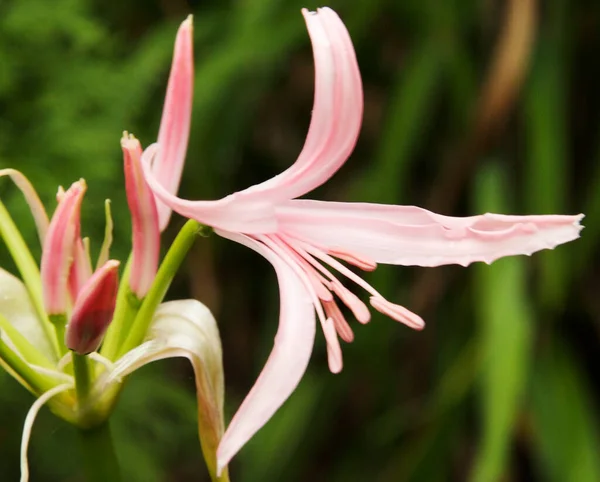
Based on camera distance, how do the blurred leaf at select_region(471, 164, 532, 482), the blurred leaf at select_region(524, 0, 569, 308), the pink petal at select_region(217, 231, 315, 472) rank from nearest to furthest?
the pink petal at select_region(217, 231, 315, 472), the blurred leaf at select_region(471, 164, 532, 482), the blurred leaf at select_region(524, 0, 569, 308)

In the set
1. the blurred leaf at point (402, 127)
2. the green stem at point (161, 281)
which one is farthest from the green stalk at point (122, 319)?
the blurred leaf at point (402, 127)

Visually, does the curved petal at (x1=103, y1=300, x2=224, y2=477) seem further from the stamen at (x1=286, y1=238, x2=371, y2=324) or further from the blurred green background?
the blurred green background

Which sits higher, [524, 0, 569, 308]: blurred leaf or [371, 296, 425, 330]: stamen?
[524, 0, 569, 308]: blurred leaf

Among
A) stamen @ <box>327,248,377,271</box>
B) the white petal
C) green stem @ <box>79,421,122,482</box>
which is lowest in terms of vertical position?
green stem @ <box>79,421,122,482</box>

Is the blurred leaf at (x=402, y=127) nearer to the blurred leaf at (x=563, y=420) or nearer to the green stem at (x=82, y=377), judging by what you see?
the blurred leaf at (x=563, y=420)

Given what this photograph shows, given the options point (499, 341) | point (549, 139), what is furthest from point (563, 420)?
point (549, 139)

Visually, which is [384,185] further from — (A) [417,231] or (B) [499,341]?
(A) [417,231]

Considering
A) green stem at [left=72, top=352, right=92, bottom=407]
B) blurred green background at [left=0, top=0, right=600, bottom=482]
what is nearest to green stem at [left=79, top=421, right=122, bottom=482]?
green stem at [left=72, top=352, right=92, bottom=407]

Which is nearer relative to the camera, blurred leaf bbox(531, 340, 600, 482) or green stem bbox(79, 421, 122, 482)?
green stem bbox(79, 421, 122, 482)
